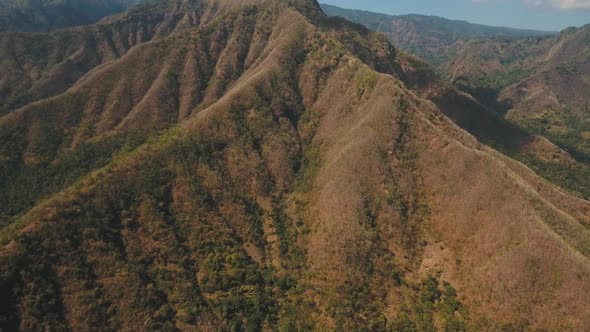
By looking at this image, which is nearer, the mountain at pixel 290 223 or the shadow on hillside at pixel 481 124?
the mountain at pixel 290 223

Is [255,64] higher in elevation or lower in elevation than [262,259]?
higher

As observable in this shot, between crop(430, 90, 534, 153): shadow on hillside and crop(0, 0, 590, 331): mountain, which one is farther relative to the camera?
crop(430, 90, 534, 153): shadow on hillside

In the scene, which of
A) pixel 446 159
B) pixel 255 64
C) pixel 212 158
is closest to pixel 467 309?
pixel 446 159

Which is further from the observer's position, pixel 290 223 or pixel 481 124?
pixel 481 124

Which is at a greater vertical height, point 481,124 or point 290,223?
point 481,124

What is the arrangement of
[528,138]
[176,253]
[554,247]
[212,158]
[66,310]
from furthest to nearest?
[528,138]
[212,158]
[176,253]
[554,247]
[66,310]

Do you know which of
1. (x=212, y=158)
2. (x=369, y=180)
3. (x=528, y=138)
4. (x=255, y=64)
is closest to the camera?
(x=369, y=180)

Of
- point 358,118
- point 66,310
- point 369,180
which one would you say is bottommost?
point 66,310

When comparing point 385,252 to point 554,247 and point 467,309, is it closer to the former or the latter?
point 467,309
